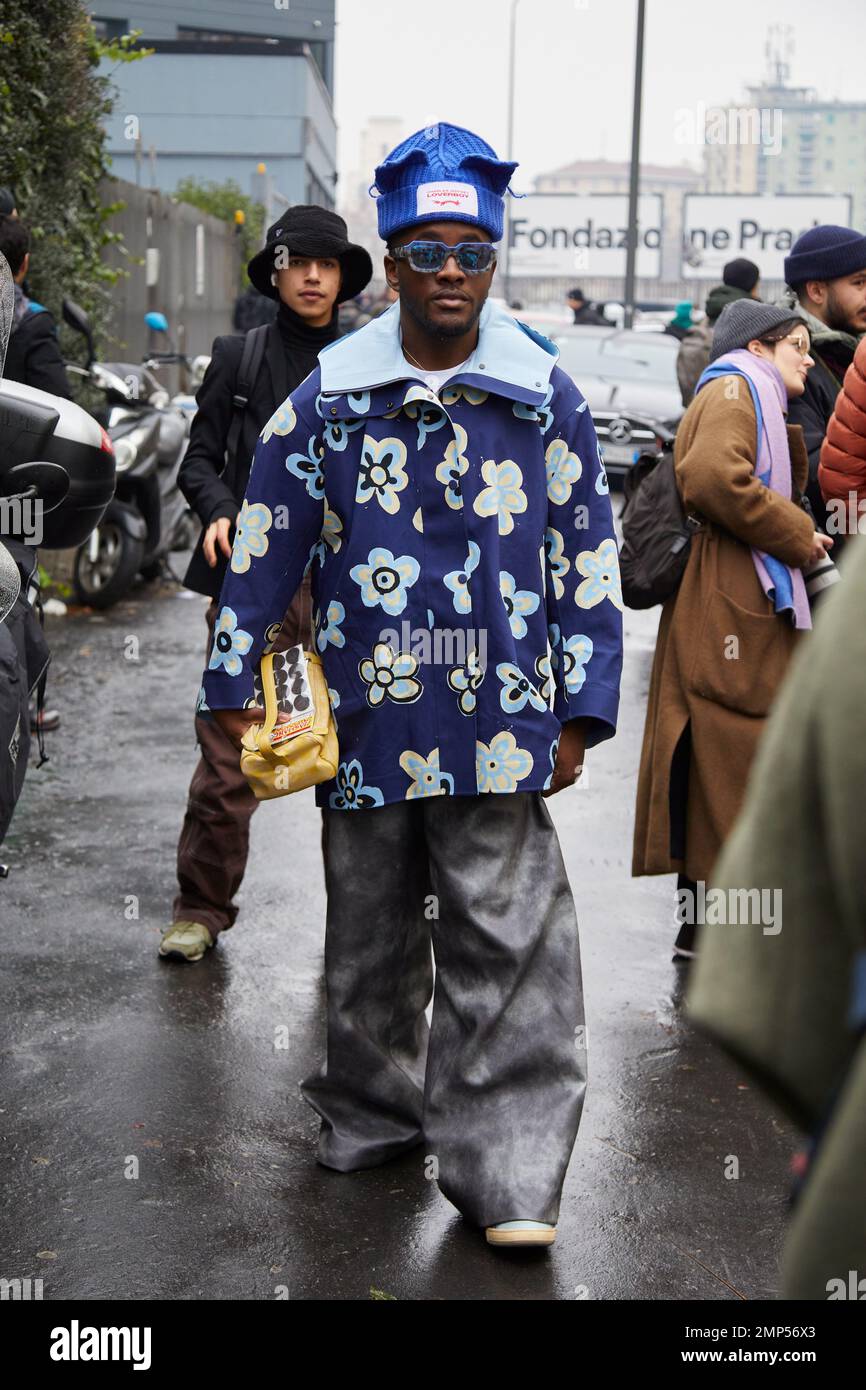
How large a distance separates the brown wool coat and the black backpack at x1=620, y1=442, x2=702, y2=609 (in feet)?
0.15

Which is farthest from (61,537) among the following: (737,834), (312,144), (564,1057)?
(312,144)

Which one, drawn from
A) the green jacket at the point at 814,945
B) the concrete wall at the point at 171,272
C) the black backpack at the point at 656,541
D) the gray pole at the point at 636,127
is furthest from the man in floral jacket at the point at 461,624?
the gray pole at the point at 636,127

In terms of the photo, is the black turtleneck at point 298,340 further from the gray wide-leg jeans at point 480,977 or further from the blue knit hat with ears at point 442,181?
the gray wide-leg jeans at point 480,977

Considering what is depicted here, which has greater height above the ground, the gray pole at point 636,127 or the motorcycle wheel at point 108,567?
the gray pole at point 636,127

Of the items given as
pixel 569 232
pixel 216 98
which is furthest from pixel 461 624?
pixel 569 232

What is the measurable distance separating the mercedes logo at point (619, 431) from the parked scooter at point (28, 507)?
13.0m

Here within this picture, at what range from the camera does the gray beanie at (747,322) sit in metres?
5.43

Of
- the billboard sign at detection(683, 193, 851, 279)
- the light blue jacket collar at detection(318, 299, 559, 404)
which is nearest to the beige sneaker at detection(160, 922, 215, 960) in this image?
the light blue jacket collar at detection(318, 299, 559, 404)

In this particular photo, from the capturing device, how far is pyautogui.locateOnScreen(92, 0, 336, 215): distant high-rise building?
45938mm

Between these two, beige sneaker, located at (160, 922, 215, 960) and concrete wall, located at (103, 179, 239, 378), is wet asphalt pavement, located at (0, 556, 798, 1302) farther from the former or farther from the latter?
concrete wall, located at (103, 179, 239, 378)

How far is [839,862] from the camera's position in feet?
4.65

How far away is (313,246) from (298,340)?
275 mm

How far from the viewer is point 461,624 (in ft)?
12.6
